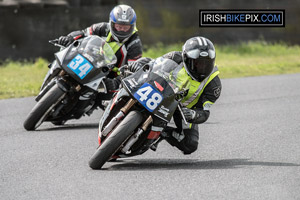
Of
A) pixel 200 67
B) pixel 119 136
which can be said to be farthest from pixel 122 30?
pixel 119 136

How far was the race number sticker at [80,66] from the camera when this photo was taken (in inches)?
354

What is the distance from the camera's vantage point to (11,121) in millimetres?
10070

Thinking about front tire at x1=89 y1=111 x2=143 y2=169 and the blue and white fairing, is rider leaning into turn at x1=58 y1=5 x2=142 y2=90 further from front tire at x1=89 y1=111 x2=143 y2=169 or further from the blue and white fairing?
front tire at x1=89 y1=111 x2=143 y2=169

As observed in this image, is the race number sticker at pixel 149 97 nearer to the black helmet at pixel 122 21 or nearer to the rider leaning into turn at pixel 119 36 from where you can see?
the rider leaning into turn at pixel 119 36

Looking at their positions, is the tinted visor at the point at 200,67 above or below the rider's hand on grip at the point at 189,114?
above

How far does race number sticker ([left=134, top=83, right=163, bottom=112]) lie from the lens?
6.37m

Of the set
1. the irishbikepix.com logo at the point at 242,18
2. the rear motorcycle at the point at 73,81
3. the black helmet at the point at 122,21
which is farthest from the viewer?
the irishbikepix.com logo at the point at 242,18

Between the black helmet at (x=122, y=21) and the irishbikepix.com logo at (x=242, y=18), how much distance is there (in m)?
8.12

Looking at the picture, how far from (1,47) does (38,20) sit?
1025mm

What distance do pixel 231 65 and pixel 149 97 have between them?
13037 mm

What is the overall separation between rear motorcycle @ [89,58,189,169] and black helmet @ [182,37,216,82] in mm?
198

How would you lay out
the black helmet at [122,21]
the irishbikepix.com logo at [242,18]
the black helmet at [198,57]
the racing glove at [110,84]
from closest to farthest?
1. the black helmet at [198,57]
2. the racing glove at [110,84]
3. the black helmet at [122,21]
4. the irishbikepix.com logo at [242,18]

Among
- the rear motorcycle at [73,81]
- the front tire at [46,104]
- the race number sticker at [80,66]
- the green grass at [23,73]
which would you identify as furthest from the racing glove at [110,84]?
the green grass at [23,73]

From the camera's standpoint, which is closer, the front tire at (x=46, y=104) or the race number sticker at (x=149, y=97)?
the race number sticker at (x=149, y=97)
